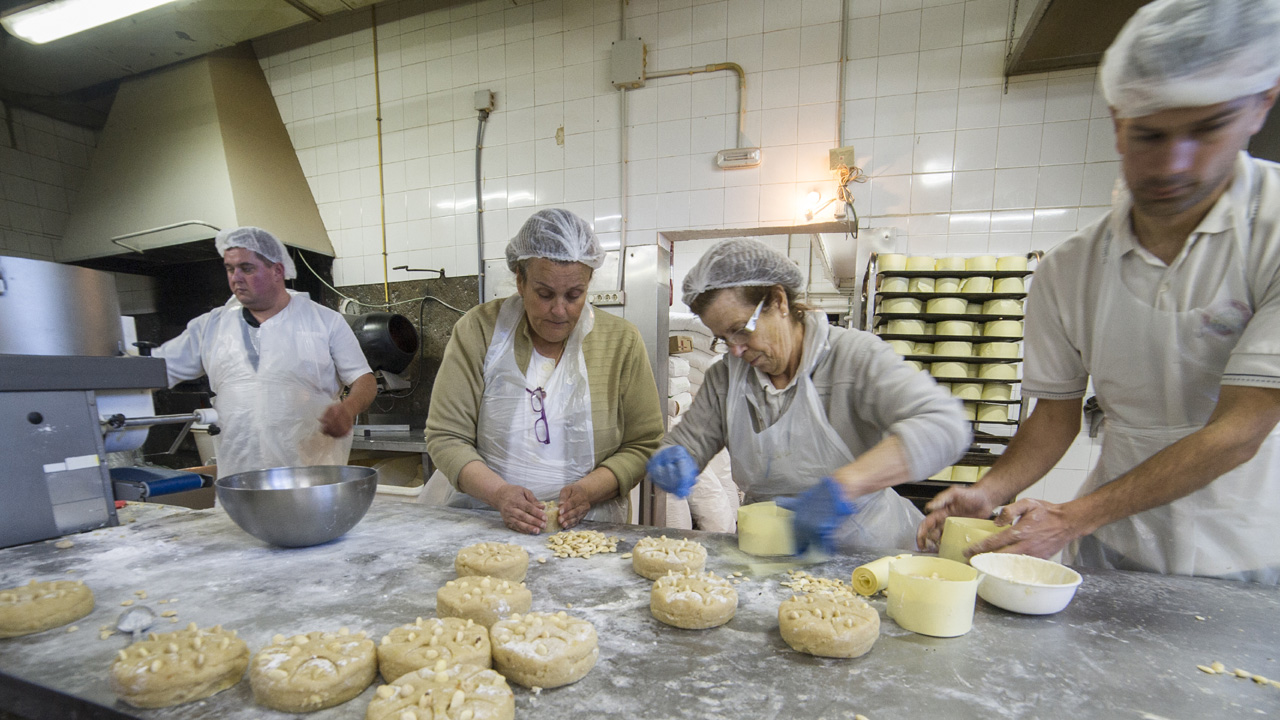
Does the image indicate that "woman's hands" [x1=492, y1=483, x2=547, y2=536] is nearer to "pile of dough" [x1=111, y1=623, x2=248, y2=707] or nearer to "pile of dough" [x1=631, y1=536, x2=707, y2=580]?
"pile of dough" [x1=631, y1=536, x2=707, y2=580]

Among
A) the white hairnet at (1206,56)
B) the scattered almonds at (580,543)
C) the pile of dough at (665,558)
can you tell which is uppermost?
the white hairnet at (1206,56)

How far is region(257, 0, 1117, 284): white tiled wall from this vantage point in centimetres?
350

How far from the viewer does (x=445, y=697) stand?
896 millimetres

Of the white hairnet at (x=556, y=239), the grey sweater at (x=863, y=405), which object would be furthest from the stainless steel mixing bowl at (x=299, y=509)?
the grey sweater at (x=863, y=405)

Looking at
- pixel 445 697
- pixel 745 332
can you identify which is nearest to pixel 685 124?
pixel 745 332

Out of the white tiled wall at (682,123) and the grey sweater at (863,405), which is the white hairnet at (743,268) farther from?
the white tiled wall at (682,123)

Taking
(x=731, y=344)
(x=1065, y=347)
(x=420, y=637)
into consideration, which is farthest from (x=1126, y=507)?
(x=420, y=637)

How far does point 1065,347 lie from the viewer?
178cm

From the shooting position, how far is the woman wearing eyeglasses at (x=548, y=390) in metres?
2.12

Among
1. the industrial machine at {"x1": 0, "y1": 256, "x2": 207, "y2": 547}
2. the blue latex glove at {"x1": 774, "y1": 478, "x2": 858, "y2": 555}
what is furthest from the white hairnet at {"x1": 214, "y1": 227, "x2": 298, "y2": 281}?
the blue latex glove at {"x1": 774, "y1": 478, "x2": 858, "y2": 555}

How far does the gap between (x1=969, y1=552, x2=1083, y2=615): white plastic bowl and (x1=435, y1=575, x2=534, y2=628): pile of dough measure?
1.14 metres

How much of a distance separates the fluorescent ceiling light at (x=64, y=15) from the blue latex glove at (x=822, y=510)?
442 cm

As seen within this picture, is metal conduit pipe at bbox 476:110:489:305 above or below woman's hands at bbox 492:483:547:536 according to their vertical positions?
above

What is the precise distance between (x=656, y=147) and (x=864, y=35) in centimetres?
166
